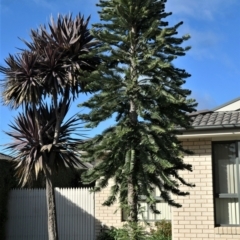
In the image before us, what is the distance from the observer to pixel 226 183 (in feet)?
35.6

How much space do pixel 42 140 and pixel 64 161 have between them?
2.63ft

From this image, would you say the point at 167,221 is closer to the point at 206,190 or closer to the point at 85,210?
the point at 206,190

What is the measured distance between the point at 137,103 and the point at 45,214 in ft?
27.3

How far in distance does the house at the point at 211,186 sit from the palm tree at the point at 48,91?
314cm

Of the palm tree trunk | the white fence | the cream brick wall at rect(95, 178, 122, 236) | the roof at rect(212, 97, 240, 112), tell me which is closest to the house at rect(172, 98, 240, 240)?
the cream brick wall at rect(95, 178, 122, 236)

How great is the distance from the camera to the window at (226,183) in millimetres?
10695

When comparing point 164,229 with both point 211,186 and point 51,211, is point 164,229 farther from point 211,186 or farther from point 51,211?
point 51,211

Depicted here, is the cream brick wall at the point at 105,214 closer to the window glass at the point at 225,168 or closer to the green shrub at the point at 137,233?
Answer: the green shrub at the point at 137,233

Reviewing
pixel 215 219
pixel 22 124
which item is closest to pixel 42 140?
pixel 22 124

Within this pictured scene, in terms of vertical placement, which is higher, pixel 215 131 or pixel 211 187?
pixel 215 131

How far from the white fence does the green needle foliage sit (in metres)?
6.45

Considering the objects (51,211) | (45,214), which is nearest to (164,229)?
(51,211)

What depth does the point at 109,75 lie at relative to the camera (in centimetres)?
816

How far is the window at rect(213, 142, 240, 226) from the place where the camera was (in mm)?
10695
